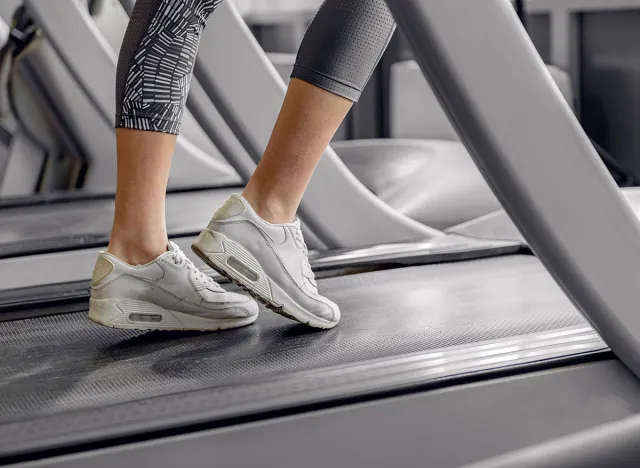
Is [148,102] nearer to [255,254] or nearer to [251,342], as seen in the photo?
[255,254]

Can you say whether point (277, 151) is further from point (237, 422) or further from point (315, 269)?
point (315, 269)

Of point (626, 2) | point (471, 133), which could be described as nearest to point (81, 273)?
point (471, 133)

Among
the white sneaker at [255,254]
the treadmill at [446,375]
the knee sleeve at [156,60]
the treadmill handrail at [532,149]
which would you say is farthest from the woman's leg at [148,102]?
the treadmill handrail at [532,149]

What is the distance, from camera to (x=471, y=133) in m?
0.94

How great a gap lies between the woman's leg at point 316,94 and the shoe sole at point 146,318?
20 cm

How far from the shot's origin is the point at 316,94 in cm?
117

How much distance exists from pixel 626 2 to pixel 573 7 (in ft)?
0.89

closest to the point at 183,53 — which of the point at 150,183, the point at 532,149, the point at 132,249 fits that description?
the point at 150,183

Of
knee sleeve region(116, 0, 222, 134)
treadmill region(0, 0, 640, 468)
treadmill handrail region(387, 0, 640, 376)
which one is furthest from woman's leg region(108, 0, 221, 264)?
treadmill handrail region(387, 0, 640, 376)

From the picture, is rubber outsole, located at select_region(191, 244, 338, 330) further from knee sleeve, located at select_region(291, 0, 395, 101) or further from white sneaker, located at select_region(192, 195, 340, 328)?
knee sleeve, located at select_region(291, 0, 395, 101)

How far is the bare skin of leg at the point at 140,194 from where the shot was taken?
1.14 m

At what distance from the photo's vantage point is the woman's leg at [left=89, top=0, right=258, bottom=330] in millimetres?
1120

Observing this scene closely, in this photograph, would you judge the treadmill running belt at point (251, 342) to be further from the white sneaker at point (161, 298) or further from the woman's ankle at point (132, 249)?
the woman's ankle at point (132, 249)

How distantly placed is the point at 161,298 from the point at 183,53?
37 centimetres
